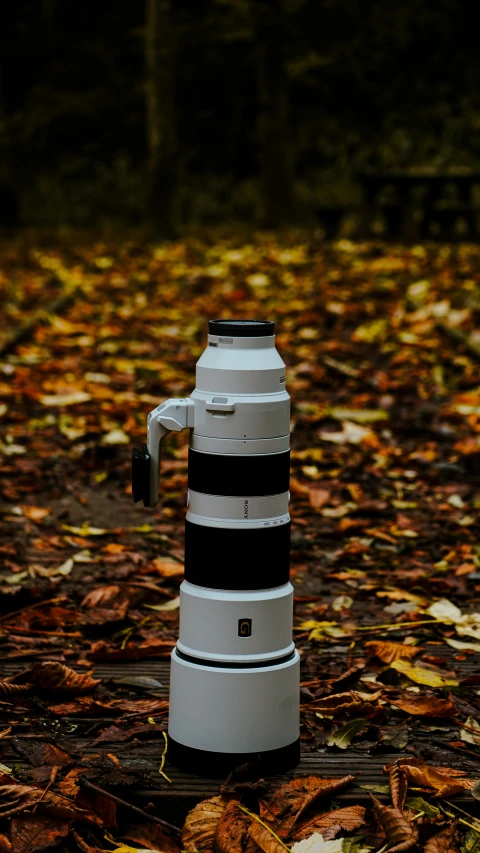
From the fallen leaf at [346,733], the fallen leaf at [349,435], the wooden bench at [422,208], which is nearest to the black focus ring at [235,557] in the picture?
the fallen leaf at [346,733]

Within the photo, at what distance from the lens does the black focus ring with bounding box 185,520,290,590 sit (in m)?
3.13

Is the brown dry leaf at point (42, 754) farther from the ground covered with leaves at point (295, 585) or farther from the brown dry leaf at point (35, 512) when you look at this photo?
the brown dry leaf at point (35, 512)

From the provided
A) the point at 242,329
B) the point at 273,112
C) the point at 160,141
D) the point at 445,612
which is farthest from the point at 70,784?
the point at 273,112

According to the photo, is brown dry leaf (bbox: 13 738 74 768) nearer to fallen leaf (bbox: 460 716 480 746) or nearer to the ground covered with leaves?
the ground covered with leaves

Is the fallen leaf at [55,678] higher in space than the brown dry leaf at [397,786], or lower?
lower

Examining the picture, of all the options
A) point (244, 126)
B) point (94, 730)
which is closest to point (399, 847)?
point (94, 730)

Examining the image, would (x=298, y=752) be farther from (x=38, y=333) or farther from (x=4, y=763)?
→ (x=38, y=333)

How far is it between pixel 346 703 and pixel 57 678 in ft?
2.77

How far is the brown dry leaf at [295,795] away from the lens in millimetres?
2889

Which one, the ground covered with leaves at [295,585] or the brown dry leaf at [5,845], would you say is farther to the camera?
the ground covered with leaves at [295,585]

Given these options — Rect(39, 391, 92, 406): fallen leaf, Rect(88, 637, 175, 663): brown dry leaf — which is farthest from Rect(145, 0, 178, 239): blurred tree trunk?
Rect(88, 637, 175, 663): brown dry leaf

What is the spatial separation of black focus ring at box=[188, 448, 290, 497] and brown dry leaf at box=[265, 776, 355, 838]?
71 centimetres

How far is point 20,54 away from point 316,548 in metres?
26.6

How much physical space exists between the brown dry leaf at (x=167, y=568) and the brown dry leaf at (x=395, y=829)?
214 cm
